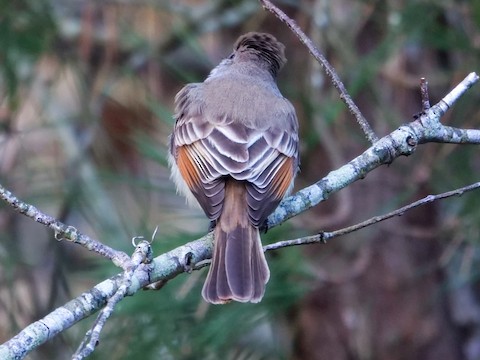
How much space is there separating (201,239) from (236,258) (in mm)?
156

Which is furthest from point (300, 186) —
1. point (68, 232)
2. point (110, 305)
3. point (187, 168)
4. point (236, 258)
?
point (110, 305)

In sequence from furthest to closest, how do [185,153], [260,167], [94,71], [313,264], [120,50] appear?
[94,71], [120,50], [313,264], [185,153], [260,167]

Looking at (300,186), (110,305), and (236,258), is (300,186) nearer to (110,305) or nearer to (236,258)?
(236,258)

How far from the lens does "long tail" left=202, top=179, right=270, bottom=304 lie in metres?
3.69

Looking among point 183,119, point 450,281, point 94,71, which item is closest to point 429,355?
point 450,281

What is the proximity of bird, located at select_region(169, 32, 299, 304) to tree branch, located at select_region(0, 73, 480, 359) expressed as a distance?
11cm

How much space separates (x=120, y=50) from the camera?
704 centimetres

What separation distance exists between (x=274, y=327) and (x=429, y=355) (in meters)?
1.03

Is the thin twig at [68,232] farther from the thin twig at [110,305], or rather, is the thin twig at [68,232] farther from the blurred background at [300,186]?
the blurred background at [300,186]

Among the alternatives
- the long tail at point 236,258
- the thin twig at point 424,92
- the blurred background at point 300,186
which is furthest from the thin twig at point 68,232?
the blurred background at point 300,186

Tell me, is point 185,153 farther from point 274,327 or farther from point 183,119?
point 274,327

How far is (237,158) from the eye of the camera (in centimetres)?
411

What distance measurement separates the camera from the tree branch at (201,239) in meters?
2.71

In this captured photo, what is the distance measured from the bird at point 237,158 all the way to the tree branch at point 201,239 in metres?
0.11
